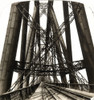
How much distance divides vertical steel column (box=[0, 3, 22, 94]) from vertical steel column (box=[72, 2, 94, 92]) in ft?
14.5

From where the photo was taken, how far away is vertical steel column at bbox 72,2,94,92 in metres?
14.6

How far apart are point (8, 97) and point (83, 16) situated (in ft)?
32.4

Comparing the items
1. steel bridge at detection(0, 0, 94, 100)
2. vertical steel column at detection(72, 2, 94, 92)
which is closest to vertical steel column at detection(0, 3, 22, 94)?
steel bridge at detection(0, 0, 94, 100)

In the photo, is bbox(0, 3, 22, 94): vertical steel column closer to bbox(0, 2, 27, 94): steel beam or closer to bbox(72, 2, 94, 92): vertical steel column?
bbox(0, 2, 27, 94): steel beam

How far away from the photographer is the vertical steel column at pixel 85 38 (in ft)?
48.0

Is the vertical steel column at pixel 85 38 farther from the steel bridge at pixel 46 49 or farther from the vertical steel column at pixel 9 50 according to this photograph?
the vertical steel column at pixel 9 50

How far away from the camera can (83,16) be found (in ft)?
49.4

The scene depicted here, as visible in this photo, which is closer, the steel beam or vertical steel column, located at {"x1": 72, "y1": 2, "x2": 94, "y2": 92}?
the steel beam

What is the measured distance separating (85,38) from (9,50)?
5.61m

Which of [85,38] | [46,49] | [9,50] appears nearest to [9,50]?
[9,50]

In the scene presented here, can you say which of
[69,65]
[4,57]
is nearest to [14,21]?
[4,57]

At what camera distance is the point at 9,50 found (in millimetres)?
13633

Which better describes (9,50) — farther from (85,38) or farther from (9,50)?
(85,38)

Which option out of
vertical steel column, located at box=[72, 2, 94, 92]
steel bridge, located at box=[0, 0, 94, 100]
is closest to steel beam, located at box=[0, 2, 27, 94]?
steel bridge, located at box=[0, 0, 94, 100]
